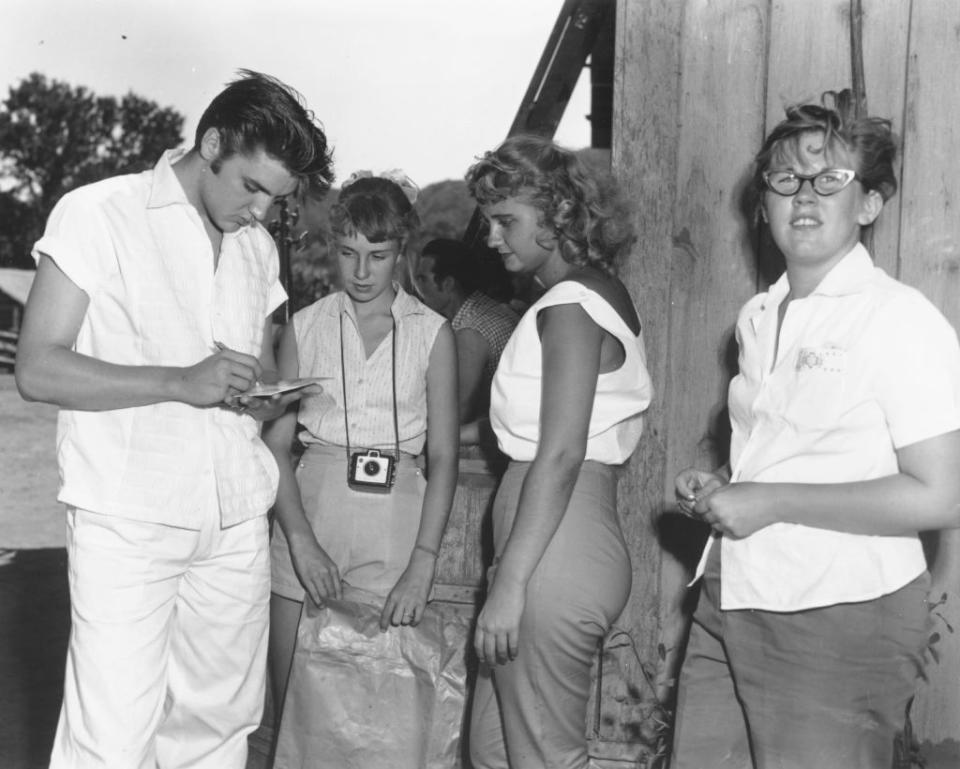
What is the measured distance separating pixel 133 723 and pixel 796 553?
1388mm

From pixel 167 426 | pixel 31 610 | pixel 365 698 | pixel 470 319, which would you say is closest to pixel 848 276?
pixel 167 426

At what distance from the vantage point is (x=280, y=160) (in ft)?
Answer: 8.00

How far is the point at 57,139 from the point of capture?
47.8 m

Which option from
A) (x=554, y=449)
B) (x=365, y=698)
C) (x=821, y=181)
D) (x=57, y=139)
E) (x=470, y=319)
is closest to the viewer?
(x=821, y=181)

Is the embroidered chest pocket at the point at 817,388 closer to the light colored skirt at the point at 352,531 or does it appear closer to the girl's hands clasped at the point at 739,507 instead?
the girl's hands clasped at the point at 739,507

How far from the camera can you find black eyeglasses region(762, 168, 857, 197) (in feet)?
7.07

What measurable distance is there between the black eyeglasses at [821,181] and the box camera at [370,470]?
1.22 metres

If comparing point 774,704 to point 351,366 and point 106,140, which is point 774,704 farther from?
point 106,140

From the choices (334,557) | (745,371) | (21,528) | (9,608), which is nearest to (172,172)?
(334,557)

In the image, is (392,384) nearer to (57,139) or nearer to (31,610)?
(31,610)

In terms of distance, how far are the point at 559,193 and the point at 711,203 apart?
69 cm

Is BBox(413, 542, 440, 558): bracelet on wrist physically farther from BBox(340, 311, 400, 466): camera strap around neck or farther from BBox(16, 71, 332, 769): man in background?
BBox(16, 71, 332, 769): man in background

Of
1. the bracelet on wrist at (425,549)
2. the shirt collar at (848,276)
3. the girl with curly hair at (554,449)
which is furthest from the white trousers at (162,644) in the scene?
the shirt collar at (848,276)

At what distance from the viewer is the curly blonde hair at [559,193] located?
8.36 feet
